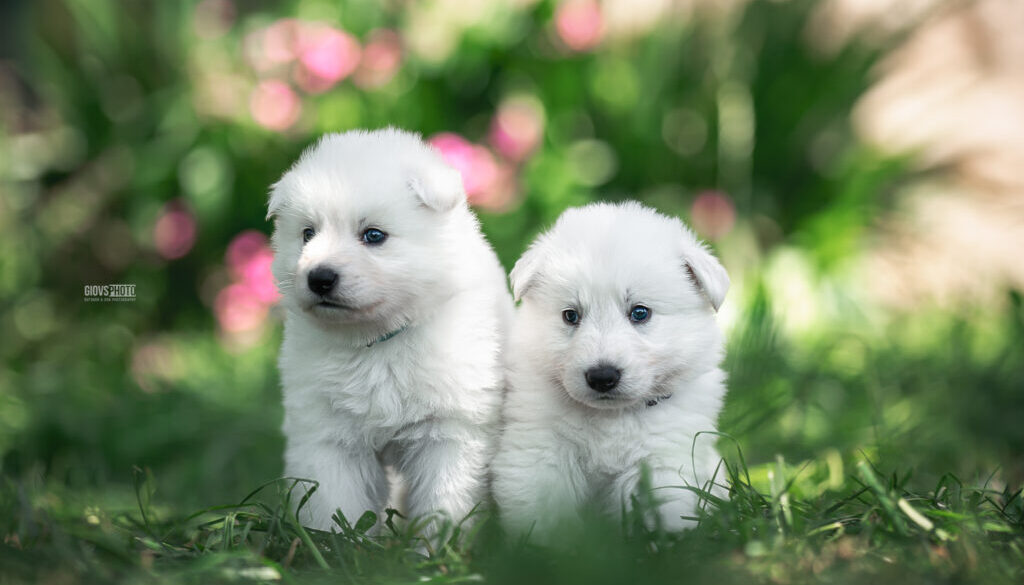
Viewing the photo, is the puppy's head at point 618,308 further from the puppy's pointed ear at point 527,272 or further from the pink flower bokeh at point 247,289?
the pink flower bokeh at point 247,289

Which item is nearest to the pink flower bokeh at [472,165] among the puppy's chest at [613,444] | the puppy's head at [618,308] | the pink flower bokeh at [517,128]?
the pink flower bokeh at [517,128]

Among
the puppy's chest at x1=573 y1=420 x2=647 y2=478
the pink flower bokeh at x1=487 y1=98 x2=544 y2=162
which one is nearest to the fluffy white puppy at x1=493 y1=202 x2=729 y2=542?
the puppy's chest at x1=573 y1=420 x2=647 y2=478

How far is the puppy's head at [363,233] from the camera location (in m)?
2.15

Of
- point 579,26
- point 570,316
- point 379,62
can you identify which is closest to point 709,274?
point 570,316

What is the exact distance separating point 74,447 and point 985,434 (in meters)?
3.90

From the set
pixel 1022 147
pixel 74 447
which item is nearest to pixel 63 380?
pixel 74 447

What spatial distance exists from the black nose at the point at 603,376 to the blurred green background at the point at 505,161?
2.04 m

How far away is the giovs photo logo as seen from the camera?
5.17m

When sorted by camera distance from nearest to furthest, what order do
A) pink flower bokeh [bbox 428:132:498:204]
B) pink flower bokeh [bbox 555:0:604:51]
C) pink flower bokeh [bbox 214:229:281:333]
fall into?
pink flower bokeh [bbox 428:132:498:204]
pink flower bokeh [bbox 214:229:281:333]
pink flower bokeh [bbox 555:0:604:51]

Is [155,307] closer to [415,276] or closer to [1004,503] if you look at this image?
[415,276]

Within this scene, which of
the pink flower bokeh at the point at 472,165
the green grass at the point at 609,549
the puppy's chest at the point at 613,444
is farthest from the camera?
the pink flower bokeh at the point at 472,165

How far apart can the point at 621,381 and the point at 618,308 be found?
20 centimetres

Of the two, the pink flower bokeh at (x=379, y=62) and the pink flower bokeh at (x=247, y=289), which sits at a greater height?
the pink flower bokeh at (x=379, y=62)

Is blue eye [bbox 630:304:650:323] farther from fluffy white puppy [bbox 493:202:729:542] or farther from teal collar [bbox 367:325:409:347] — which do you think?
teal collar [bbox 367:325:409:347]
